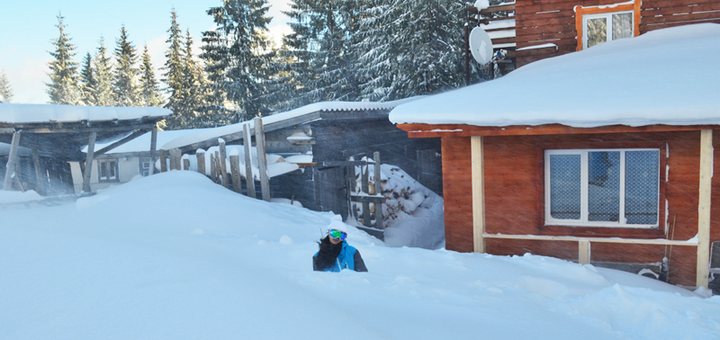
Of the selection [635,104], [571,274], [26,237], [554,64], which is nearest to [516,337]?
[571,274]

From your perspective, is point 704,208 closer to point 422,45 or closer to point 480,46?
point 480,46

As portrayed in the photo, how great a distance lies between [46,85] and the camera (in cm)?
4559

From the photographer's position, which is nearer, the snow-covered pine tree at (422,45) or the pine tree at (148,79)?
the snow-covered pine tree at (422,45)

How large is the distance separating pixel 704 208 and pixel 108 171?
18.2 meters

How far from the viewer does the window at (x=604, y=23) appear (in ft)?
35.3

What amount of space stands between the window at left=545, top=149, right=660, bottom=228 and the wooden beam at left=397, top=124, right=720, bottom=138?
0.84 m

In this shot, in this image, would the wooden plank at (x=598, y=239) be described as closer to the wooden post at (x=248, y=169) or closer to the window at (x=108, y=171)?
the wooden post at (x=248, y=169)

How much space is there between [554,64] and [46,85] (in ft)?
164

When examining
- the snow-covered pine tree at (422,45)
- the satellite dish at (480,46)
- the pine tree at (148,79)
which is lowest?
the satellite dish at (480,46)

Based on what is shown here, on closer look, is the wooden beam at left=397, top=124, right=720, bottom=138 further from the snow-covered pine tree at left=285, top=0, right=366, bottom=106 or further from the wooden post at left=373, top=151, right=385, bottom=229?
the snow-covered pine tree at left=285, top=0, right=366, bottom=106

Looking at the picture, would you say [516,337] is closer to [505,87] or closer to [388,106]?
[505,87]

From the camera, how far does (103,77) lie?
162 feet

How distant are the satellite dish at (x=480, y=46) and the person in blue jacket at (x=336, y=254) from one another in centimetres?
737

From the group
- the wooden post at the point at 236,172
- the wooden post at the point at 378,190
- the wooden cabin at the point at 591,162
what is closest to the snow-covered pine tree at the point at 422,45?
the wooden post at the point at 378,190
